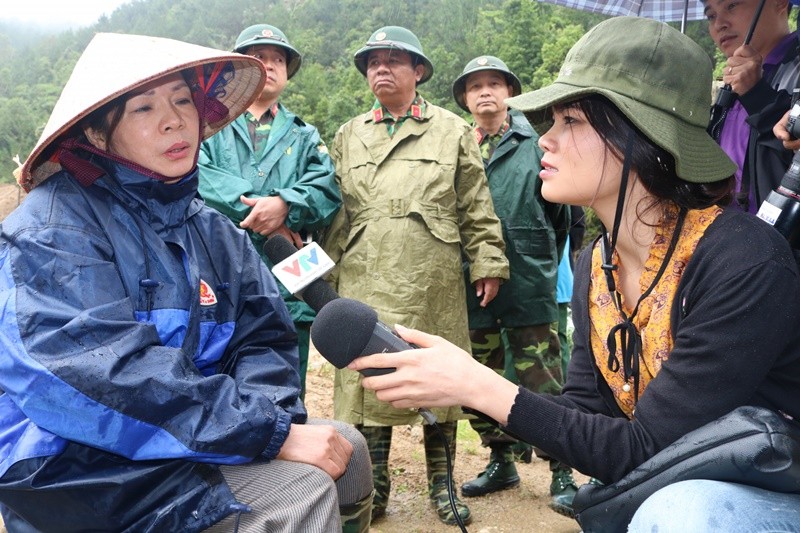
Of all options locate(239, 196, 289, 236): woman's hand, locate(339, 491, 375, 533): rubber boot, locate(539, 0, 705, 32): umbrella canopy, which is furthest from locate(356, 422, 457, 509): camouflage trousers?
locate(539, 0, 705, 32): umbrella canopy

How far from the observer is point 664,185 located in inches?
85.5

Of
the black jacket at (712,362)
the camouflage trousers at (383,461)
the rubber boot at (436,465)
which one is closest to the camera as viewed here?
the black jacket at (712,362)

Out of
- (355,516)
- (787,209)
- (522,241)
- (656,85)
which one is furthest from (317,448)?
(522,241)

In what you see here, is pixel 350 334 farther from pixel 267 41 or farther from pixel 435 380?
pixel 267 41

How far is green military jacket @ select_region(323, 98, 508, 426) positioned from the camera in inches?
160

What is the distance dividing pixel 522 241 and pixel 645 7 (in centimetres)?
159

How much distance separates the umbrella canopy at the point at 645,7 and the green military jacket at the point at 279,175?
66.3 inches

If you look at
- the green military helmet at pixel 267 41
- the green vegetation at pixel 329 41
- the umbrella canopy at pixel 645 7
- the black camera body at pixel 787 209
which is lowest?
the green vegetation at pixel 329 41

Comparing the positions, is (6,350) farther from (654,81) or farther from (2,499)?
(654,81)

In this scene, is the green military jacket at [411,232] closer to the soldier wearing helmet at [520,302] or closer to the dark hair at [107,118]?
the soldier wearing helmet at [520,302]

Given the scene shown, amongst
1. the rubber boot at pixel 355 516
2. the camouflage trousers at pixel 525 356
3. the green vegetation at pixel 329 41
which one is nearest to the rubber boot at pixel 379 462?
the camouflage trousers at pixel 525 356

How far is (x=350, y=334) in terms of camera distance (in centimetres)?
196

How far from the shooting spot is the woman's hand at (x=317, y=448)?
87.2 inches

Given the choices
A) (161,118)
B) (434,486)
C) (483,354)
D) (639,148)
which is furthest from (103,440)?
(483,354)
